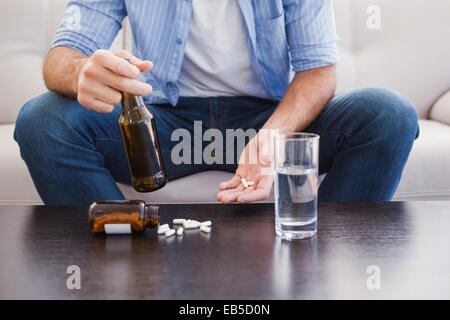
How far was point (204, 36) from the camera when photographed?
146 cm

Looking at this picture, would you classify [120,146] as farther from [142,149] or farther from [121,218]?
[121,218]

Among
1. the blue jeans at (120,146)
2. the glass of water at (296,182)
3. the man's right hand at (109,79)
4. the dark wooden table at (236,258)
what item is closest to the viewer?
the dark wooden table at (236,258)

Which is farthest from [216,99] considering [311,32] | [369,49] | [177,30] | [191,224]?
[369,49]

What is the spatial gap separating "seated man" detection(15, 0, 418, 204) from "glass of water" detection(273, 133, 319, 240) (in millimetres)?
333

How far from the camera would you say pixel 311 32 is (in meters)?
1.44

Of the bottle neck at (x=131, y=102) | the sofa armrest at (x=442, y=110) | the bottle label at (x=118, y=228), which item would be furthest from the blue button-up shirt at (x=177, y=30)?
the bottle label at (x=118, y=228)

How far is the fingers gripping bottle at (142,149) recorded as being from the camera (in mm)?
889

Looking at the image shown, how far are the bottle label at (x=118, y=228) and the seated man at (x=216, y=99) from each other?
1.29 ft

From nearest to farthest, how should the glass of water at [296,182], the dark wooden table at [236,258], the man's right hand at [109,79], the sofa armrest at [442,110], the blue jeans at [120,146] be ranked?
the dark wooden table at [236,258] < the glass of water at [296,182] < the man's right hand at [109,79] < the blue jeans at [120,146] < the sofa armrest at [442,110]

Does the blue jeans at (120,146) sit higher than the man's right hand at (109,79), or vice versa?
the man's right hand at (109,79)

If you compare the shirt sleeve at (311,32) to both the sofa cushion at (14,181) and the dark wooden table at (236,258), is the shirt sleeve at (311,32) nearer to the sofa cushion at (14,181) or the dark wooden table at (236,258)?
the dark wooden table at (236,258)

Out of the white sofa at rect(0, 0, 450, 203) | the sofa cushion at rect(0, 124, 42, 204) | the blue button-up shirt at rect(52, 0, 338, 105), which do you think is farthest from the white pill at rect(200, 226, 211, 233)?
the white sofa at rect(0, 0, 450, 203)

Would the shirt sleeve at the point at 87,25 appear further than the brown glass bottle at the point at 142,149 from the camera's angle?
Yes

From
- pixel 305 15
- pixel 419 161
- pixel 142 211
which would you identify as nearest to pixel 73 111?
pixel 142 211
